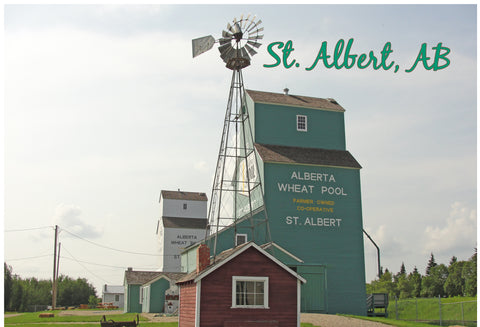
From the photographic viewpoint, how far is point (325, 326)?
25.3m

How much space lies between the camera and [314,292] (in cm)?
3419

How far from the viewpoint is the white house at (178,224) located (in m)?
62.6

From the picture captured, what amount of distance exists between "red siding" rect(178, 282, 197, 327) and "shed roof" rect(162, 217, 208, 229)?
1611 inches

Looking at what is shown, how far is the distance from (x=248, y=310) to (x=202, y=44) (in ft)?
48.9

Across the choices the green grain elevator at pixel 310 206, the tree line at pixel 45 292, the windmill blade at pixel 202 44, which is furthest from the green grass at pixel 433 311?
the tree line at pixel 45 292

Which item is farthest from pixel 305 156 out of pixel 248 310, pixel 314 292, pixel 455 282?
pixel 455 282

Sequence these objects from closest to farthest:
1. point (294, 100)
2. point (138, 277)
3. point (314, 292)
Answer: point (314, 292)
point (294, 100)
point (138, 277)

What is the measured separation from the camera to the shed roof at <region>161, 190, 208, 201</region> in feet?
222

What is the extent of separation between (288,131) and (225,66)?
40.4ft

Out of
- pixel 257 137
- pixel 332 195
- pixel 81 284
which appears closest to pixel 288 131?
pixel 257 137

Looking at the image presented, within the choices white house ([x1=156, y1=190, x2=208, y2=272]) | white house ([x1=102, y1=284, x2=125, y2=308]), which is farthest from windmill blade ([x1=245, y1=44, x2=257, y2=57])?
white house ([x1=102, y1=284, x2=125, y2=308])

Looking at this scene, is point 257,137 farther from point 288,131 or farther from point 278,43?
point 278,43

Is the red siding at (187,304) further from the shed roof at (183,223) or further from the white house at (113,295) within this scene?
the white house at (113,295)

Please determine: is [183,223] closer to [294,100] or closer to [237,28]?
[294,100]
